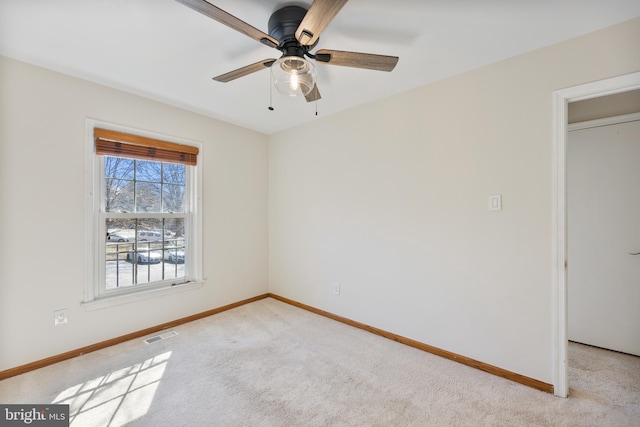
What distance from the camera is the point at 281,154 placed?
3.86 meters

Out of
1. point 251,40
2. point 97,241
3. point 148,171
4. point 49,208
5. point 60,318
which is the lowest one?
point 60,318

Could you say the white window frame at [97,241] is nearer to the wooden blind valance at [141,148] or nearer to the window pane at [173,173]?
the wooden blind valance at [141,148]

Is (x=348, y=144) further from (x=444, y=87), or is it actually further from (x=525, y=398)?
(x=525, y=398)

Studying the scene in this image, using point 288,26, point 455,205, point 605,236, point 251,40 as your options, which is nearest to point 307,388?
point 455,205

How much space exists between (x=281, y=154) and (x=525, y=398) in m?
3.46

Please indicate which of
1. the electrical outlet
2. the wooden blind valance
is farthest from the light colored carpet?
the wooden blind valance

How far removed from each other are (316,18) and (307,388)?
2273 millimetres

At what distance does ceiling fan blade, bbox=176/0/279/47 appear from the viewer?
3.95 feet

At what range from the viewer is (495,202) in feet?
7.05

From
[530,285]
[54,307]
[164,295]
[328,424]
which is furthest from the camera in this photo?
[164,295]

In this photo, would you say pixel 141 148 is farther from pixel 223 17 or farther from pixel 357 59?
pixel 357 59

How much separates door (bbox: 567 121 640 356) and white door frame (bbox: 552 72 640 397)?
3.51 ft

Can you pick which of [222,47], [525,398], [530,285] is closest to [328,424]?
[525,398]

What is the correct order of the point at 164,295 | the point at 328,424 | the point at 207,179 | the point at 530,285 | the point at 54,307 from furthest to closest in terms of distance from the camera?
the point at 207,179, the point at 164,295, the point at 54,307, the point at 530,285, the point at 328,424
